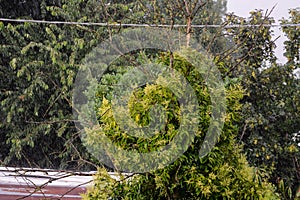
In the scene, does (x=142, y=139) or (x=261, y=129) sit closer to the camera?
(x=142, y=139)

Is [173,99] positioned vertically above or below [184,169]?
above

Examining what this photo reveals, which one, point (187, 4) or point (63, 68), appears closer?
point (187, 4)

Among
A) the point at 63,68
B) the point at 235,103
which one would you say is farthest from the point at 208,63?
the point at 63,68

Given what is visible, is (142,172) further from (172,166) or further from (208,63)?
(208,63)

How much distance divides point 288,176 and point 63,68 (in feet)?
13.0

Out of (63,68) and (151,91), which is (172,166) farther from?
(63,68)

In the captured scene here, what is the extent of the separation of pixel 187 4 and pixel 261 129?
4.16m

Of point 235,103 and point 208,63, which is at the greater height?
point 208,63

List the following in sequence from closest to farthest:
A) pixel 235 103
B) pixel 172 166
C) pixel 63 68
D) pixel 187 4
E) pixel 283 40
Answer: pixel 172 166
pixel 235 103
pixel 187 4
pixel 283 40
pixel 63 68

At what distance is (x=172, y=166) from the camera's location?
1.47m

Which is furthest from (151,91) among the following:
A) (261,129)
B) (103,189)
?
(261,129)

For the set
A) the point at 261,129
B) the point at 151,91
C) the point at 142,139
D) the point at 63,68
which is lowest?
the point at 261,129

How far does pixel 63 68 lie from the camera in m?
7.50

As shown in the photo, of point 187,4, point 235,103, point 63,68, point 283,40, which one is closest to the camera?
point 235,103
